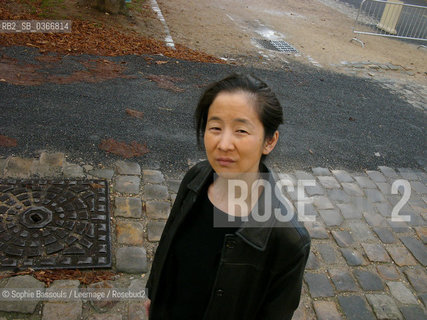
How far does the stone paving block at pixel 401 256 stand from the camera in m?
3.96

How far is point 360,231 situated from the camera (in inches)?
167

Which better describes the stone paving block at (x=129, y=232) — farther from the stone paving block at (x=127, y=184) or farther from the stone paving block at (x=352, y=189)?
the stone paving block at (x=352, y=189)

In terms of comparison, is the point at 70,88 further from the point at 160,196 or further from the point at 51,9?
the point at 51,9

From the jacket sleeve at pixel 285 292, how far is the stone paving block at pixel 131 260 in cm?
174

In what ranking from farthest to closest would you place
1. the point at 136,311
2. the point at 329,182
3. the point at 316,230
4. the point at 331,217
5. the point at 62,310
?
the point at 329,182
the point at 331,217
the point at 316,230
the point at 136,311
the point at 62,310

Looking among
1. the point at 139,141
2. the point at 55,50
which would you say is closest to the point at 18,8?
the point at 55,50

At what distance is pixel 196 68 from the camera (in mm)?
7453

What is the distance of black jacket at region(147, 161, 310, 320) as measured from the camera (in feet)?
5.48

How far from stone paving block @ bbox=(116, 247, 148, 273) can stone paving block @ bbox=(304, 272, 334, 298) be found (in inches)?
54.9

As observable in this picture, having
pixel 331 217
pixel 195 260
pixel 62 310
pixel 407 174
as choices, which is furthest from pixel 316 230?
pixel 195 260

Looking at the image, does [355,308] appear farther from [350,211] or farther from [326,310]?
[350,211]

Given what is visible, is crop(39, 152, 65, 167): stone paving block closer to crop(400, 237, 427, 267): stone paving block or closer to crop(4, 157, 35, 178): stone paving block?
crop(4, 157, 35, 178): stone paving block

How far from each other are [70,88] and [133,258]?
342 centimetres

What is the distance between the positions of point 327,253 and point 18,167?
3.18 m
